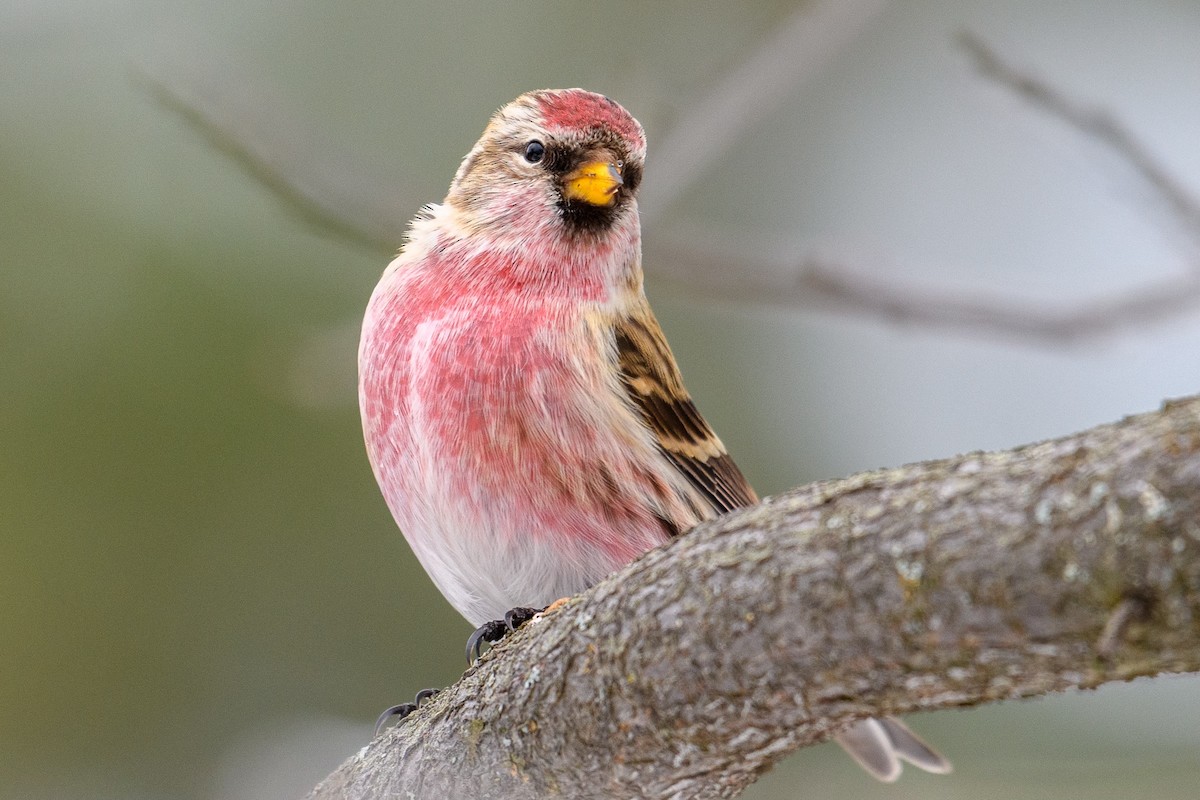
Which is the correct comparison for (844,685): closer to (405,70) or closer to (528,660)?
(528,660)

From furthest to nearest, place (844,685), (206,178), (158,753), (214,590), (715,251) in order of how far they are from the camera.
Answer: (206,178), (214,590), (158,753), (715,251), (844,685)

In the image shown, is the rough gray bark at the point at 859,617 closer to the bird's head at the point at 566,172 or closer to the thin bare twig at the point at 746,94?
the bird's head at the point at 566,172

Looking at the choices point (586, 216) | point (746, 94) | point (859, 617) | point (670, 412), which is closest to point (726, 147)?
point (746, 94)

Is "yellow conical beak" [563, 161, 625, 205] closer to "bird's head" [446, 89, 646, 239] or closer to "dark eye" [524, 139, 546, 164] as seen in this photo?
"bird's head" [446, 89, 646, 239]

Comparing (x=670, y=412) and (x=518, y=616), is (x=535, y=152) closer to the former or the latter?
(x=670, y=412)

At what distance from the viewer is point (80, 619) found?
4402mm

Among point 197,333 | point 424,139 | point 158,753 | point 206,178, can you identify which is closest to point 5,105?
point 206,178

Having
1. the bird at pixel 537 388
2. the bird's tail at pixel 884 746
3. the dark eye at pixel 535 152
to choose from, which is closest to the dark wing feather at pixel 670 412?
the bird at pixel 537 388

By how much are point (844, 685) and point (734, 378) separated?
429cm

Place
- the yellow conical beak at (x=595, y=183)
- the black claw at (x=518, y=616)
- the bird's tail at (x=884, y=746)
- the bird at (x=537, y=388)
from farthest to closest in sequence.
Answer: the bird's tail at (x=884, y=746)
the yellow conical beak at (x=595, y=183)
the bird at (x=537, y=388)
the black claw at (x=518, y=616)

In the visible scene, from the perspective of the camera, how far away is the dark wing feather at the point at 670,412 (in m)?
3.10

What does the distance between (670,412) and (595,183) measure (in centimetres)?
57

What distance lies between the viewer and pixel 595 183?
3100 mm

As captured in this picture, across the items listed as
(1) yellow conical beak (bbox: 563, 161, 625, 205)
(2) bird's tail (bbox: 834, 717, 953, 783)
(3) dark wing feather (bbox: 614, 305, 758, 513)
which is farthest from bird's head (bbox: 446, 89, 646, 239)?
(2) bird's tail (bbox: 834, 717, 953, 783)
